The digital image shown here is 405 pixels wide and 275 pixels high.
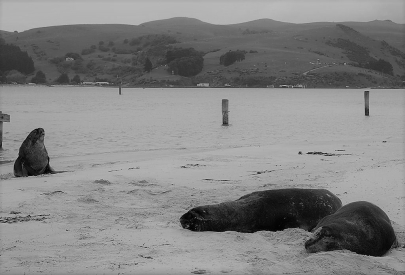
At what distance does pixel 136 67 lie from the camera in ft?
515

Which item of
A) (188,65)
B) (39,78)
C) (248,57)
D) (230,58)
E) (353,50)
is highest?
(353,50)

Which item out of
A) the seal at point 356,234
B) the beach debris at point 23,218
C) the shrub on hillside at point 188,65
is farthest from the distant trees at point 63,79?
the seal at point 356,234

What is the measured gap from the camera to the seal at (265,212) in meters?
7.00

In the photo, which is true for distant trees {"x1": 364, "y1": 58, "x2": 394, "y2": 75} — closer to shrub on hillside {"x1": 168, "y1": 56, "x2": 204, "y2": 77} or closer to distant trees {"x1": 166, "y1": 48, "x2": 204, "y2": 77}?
shrub on hillside {"x1": 168, "y1": 56, "x2": 204, "y2": 77}

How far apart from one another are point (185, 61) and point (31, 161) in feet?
422

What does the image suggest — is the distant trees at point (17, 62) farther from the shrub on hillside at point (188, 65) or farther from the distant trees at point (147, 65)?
the shrub on hillside at point (188, 65)

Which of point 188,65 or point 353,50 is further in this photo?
point 353,50

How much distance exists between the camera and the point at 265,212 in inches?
284

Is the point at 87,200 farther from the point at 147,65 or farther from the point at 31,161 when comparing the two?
the point at 147,65

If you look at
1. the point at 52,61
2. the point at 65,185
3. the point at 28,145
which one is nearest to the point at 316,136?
the point at 28,145

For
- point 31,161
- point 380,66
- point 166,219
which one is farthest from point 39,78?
point 166,219

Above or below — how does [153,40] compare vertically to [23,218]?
above

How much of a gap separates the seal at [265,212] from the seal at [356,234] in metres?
0.64

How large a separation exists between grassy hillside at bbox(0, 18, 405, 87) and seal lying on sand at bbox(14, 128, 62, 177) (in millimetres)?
122506
